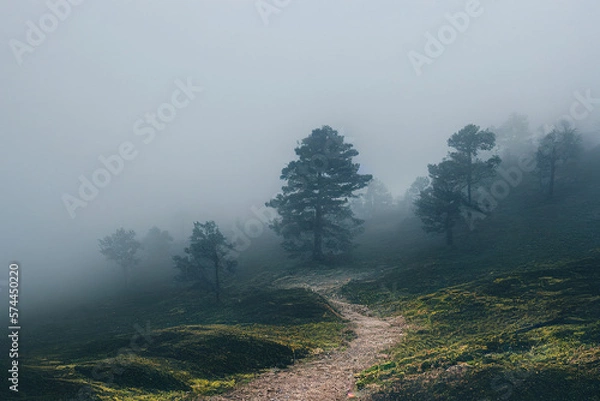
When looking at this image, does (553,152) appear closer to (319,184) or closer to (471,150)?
(471,150)

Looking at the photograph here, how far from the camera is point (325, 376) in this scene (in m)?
16.3

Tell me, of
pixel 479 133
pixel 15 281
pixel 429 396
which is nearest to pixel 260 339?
pixel 429 396

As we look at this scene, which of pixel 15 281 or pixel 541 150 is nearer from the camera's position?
pixel 15 281

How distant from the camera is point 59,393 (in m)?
13.4

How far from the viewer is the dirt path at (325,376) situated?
14.3 metres

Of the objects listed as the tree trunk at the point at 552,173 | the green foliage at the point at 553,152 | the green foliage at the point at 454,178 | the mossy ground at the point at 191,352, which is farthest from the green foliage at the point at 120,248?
the green foliage at the point at 553,152

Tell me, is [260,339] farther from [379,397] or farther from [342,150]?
[342,150]

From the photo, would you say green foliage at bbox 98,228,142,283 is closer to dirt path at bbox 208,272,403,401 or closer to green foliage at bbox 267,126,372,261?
green foliage at bbox 267,126,372,261

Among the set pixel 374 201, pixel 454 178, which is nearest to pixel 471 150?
pixel 454 178

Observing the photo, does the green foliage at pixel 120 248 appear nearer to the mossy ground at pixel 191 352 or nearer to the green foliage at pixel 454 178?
the mossy ground at pixel 191 352

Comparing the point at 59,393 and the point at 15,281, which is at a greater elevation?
the point at 15,281

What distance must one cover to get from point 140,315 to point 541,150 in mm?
71969

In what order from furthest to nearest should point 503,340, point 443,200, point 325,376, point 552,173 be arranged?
point 552,173 < point 443,200 < point 503,340 < point 325,376

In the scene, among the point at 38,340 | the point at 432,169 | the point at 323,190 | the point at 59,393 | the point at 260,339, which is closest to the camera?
the point at 59,393
